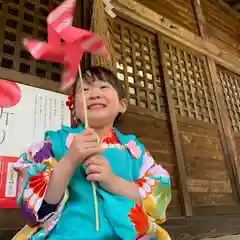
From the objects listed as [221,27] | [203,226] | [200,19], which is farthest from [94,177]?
[221,27]

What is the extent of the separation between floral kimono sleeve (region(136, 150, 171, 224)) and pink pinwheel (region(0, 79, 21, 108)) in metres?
0.83

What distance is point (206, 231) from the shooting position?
2023 mm

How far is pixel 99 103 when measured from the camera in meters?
1.01

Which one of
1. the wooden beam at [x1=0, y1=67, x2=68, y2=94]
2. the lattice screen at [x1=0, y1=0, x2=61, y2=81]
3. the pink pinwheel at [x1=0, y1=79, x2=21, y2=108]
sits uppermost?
the lattice screen at [x1=0, y1=0, x2=61, y2=81]

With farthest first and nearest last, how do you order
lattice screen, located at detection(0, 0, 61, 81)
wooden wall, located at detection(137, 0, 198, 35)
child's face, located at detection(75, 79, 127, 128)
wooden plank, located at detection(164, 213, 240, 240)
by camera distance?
wooden wall, located at detection(137, 0, 198, 35)
wooden plank, located at detection(164, 213, 240, 240)
lattice screen, located at detection(0, 0, 61, 81)
child's face, located at detection(75, 79, 127, 128)

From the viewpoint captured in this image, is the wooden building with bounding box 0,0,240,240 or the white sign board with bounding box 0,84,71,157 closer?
the white sign board with bounding box 0,84,71,157

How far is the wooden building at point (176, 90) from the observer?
1707mm

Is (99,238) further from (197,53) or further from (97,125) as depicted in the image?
(197,53)

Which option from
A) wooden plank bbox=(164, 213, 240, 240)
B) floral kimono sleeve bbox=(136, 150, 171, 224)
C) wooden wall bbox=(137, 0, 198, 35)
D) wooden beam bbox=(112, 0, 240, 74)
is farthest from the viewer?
wooden wall bbox=(137, 0, 198, 35)

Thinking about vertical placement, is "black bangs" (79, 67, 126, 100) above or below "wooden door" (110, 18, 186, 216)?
below

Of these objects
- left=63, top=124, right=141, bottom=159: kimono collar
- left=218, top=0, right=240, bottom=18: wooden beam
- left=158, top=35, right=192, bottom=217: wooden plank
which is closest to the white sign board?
left=63, top=124, right=141, bottom=159: kimono collar

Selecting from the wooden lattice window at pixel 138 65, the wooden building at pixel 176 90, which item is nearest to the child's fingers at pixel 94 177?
the wooden building at pixel 176 90

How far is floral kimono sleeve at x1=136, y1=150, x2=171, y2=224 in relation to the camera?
2.94 feet

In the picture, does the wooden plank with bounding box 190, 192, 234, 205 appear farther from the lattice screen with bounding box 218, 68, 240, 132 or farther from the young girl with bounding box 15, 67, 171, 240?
the young girl with bounding box 15, 67, 171, 240
